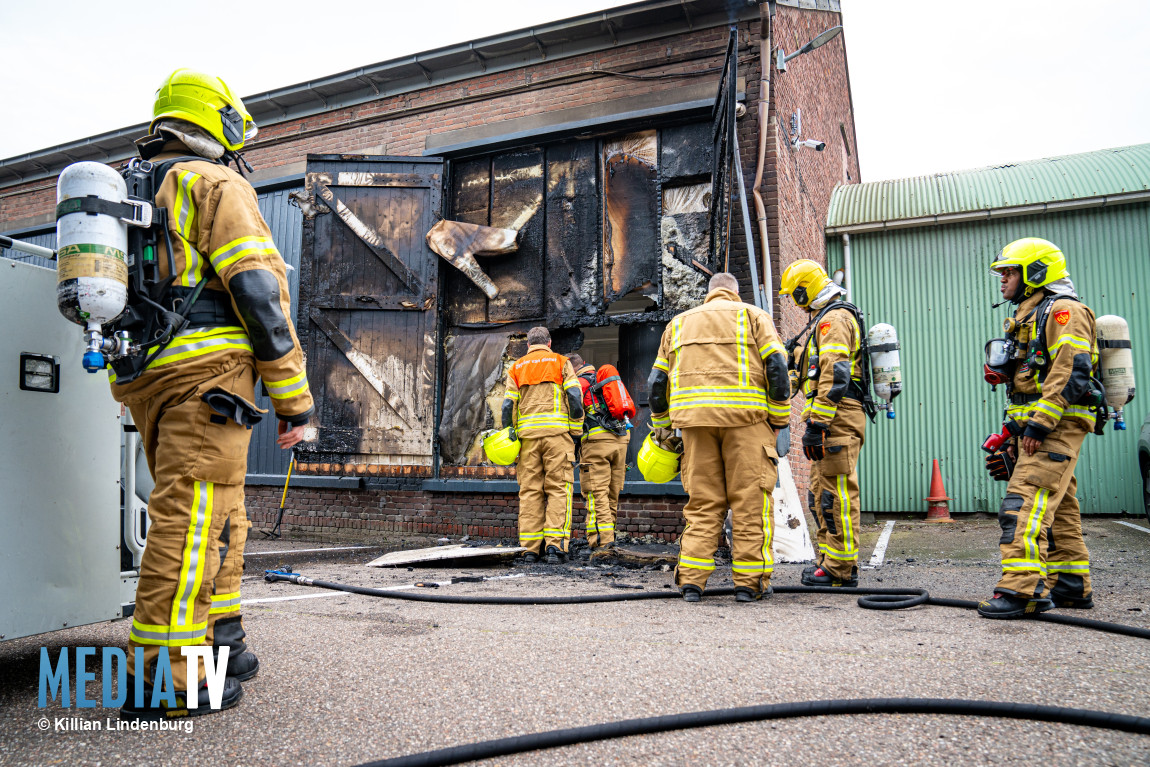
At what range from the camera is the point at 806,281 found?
16.7 feet

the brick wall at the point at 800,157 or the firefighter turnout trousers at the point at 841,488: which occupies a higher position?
the brick wall at the point at 800,157

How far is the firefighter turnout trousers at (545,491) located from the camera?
6.66 metres

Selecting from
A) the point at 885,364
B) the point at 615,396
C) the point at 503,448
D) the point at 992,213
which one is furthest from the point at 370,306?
the point at 992,213

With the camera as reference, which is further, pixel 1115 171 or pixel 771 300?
pixel 1115 171

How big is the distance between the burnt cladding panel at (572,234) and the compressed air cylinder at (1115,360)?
15.8ft

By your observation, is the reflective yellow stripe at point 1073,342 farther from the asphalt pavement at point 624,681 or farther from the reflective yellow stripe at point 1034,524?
the asphalt pavement at point 624,681

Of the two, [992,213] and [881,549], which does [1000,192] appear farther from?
[881,549]

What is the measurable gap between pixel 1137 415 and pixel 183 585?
11298 millimetres

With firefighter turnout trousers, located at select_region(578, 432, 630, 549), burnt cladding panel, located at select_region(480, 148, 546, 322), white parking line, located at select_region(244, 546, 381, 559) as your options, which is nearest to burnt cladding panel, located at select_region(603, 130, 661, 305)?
burnt cladding panel, located at select_region(480, 148, 546, 322)

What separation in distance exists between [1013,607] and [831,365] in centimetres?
170

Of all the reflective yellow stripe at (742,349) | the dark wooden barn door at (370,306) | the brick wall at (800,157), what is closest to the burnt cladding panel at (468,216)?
the dark wooden barn door at (370,306)

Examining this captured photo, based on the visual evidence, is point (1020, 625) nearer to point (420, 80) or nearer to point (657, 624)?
point (657, 624)

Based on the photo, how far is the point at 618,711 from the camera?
7.14ft

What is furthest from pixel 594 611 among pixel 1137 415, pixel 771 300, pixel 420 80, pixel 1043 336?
pixel 1137 415
